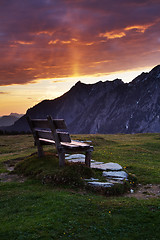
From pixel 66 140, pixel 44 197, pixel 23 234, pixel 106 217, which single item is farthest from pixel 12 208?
pixel 66 140

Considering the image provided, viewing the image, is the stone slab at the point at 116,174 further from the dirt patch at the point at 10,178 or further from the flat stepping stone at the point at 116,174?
the dirt patch at the point at 10,178

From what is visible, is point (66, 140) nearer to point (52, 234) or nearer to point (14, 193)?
point (14, 193)

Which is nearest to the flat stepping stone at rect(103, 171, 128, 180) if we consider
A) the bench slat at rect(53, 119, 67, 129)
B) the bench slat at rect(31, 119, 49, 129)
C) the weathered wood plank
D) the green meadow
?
the green meadow

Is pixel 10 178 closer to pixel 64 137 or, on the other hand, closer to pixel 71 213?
pixel 64 137

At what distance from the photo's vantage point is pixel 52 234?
6.74 m

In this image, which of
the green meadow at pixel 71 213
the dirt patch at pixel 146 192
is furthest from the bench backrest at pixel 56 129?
the dirt patch at pixel 146 192

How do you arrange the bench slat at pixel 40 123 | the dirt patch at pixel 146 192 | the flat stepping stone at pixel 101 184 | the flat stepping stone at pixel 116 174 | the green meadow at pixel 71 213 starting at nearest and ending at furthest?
the green meadow at pixel 71 213
the dirt patch at pixel 146 192
the flat stepping stone at pixel 101 184
the flat stepping stone at pixel 116 174
the bench slat at pixel 40 123

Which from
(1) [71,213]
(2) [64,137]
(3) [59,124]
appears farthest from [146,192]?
(3) [59,124]

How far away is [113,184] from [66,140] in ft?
10.7

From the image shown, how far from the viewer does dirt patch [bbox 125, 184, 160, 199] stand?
35.1 ft

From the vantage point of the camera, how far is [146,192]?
1126 cm

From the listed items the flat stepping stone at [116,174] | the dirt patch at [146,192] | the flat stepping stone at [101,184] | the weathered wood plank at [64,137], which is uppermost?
the weathered wood plank at [64,137]

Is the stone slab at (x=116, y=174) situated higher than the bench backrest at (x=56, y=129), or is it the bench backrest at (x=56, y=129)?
the bench backrest at (x=56, y=129)

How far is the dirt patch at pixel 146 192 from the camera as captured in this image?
A: 10.7m
